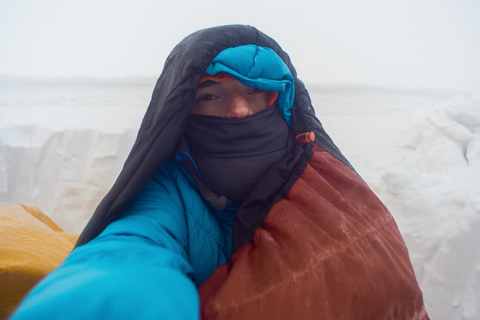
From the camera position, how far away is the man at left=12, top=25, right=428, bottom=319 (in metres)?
0.35

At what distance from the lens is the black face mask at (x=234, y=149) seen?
0.73 m

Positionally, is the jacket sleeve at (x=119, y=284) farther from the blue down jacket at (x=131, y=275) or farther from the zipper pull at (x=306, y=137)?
the zipper pull at (x=306, y=137)

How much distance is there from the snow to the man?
82 cm

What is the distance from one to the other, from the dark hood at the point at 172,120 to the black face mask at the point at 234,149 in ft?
0.25

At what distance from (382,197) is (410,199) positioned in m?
0.18

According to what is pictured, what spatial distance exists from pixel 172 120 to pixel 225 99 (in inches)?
8.9

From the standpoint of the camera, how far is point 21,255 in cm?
72

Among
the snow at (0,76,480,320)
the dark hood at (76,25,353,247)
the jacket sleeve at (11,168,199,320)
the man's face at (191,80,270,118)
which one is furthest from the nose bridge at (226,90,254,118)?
the snow at (0,76,480,320)

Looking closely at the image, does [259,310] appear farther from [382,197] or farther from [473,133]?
[473,133]

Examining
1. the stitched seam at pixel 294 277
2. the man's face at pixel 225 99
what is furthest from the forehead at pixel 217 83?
the stitched seam at pixel 294 277

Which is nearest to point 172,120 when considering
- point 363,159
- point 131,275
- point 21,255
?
point 131,275

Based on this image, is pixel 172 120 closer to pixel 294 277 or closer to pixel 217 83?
pixel 217 83

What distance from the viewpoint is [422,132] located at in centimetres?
216

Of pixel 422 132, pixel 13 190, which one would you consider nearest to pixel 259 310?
pixel 13 190
